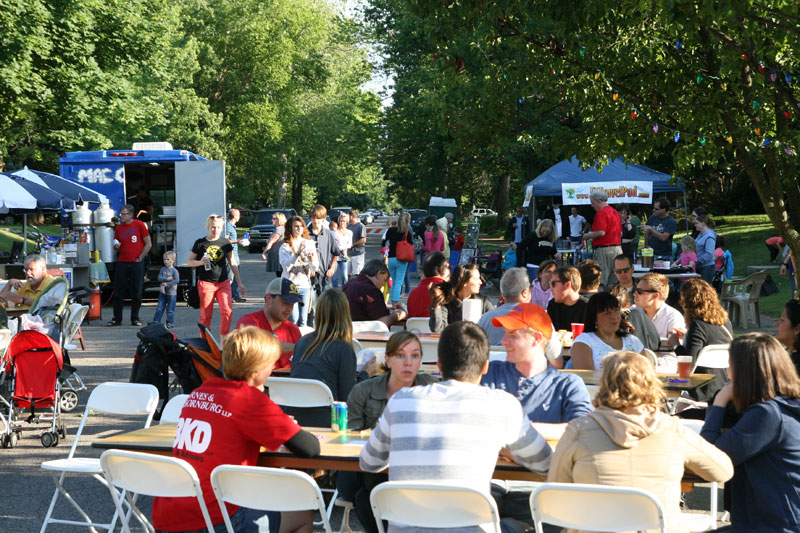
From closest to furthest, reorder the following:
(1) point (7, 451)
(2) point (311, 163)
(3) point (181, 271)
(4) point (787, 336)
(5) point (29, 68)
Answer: (4) point (787, 336), (1) point (7, 451), (3) point (181, 271), (5) point (29, 68), (2) point (311, 163)

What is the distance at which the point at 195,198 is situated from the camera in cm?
1841

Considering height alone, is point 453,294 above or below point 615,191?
below

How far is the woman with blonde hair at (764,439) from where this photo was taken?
158 inches

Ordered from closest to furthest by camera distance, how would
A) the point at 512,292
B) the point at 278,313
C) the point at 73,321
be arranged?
the point at 278,313 → the point at 512,292 → the point at 73,321

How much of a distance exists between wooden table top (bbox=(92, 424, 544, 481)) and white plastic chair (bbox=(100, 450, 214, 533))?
17.2 inches

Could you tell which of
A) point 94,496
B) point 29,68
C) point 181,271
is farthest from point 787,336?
point 29,68

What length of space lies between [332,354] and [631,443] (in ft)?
9.39

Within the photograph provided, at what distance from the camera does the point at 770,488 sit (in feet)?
13.3

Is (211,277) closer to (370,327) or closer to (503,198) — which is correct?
(370,327)

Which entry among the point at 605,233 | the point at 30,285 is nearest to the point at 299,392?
the point at 30,285

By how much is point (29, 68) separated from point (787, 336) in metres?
22.4

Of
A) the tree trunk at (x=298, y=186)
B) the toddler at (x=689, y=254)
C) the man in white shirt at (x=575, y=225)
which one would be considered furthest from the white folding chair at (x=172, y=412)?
the tree trunk at (x=298, y=186)

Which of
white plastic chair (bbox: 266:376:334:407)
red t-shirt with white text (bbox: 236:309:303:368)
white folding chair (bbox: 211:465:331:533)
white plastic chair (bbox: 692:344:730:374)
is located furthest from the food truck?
white folding chair (bbox: 211:465:331:533)

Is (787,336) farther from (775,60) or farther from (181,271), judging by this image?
(181,271)
